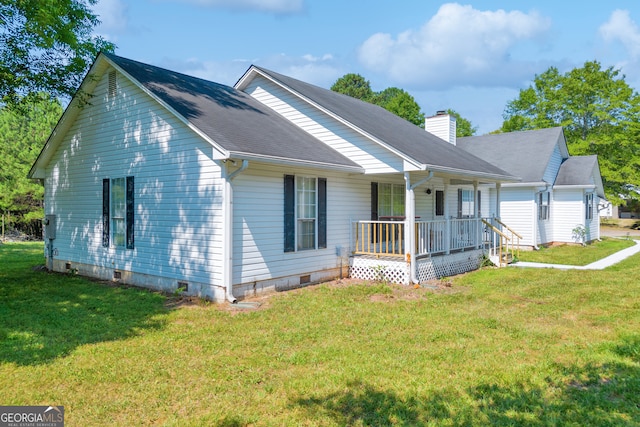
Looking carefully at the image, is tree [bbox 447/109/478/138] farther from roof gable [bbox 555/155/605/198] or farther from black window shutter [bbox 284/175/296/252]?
black window shutter [bbox 284/175/296/252]

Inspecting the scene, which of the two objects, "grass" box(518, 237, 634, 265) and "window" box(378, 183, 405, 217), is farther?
"grass" box(518, 237, 634, 265)

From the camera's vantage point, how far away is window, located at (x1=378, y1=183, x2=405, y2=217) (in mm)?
12812

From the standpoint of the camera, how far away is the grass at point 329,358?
410 centimetres

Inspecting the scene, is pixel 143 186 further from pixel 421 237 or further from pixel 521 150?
pixel 521 150

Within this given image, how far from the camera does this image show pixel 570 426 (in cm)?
375

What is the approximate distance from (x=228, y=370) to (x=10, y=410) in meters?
2.17

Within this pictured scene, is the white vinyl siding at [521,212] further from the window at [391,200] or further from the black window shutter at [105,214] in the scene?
the black window shutter at [105,214]

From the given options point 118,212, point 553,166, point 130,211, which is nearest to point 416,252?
point 130,211

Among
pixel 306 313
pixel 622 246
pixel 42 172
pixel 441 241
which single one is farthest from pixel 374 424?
pixel 622 246

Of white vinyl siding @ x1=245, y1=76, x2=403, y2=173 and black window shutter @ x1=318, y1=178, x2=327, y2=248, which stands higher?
white vinyl siding @ x1=245, y1=76, x2=403, y2=173

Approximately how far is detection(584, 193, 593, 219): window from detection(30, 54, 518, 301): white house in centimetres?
1120

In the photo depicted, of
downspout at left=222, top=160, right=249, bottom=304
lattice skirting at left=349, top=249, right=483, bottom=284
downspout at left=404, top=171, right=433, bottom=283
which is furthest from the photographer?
lattice skirting at left=349, top=249, right=483, bottom=284

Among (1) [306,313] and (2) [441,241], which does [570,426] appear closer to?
(1) [306,313]

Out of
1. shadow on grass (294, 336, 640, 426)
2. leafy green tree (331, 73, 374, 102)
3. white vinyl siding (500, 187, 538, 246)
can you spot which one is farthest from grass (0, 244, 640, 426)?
leafy green tree (331, 73, 374, 102)
